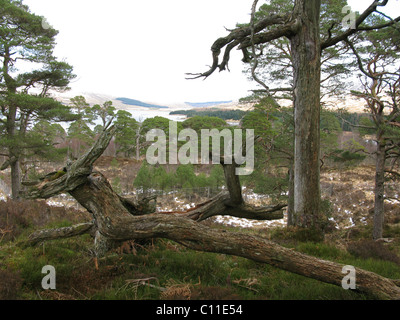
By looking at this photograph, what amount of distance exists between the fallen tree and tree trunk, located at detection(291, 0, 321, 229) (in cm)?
157

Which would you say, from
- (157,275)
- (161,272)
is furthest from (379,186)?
(157,275)

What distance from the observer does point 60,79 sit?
15.7 meters

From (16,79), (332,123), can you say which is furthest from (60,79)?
(332,123)

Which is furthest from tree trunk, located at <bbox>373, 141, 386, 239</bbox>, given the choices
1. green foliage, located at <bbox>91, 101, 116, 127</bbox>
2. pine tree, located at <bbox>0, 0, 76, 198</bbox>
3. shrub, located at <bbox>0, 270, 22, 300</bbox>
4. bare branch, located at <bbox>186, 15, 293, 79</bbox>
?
green foliage, located at <bbox>91, 101, 116, 127</bbox>

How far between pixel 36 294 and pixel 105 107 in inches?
1702

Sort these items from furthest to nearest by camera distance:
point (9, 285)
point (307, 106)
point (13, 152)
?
point (13, 152), point (307, 106), point (9, 285)

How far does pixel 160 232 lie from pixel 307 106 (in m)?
3.26

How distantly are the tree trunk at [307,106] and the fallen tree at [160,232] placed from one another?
157 cm

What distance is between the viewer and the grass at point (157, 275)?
257 centimetres

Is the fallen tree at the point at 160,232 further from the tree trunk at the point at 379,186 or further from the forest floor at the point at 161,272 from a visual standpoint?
the tree trunk at the point at 379,186

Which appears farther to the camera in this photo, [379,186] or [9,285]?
[379,186]

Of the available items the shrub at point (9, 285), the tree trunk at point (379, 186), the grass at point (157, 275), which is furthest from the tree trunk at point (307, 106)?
the tree trunk at point (379, 186)

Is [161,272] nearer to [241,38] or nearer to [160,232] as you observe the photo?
[160,232]

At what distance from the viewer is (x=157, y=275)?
3.07 meters
